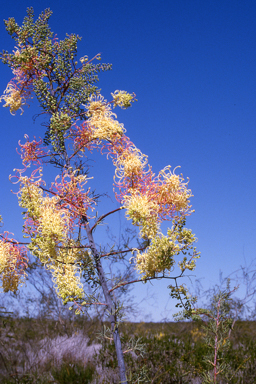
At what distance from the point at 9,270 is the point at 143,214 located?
2171 mm

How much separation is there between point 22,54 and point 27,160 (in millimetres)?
1560

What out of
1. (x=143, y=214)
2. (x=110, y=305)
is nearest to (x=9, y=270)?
(x=110, y=305)

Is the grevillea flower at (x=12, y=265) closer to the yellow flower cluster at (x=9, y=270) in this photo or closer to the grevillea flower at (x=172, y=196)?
the yellow flower cluster at (x=9, y=270)

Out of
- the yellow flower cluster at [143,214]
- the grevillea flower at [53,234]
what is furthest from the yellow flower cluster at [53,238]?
the yellow flower cluster at [143,214]

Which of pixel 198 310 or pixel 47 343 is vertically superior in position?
pixel 198 310

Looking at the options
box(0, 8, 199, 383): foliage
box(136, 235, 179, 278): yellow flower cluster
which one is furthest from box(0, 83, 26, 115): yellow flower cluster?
box(136, 235, 179, 278): yellow flower cluster

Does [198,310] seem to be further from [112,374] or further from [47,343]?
[47,343]

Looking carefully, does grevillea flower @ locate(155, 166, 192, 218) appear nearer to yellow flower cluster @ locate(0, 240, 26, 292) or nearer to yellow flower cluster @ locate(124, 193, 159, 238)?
yellow flower cluster @ locate(124, 193, 159, 238)

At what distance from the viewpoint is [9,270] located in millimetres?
4727

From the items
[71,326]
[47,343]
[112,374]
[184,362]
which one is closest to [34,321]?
[71,326]

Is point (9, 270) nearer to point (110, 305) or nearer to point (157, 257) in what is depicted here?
point (110, 305)

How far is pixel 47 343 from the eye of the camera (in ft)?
28.4

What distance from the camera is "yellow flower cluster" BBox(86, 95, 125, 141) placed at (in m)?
4.73

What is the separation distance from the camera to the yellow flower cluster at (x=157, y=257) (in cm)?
390
